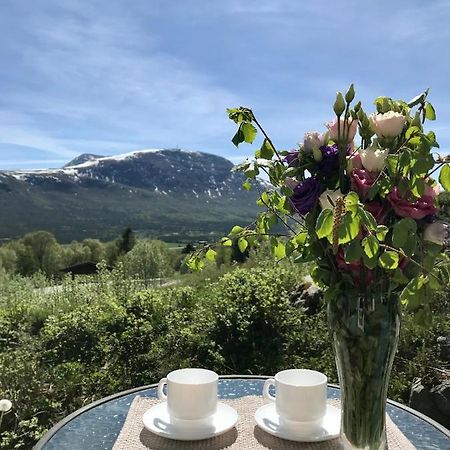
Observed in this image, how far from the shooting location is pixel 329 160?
1166mm

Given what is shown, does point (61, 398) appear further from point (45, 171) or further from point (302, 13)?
point (45, 171)

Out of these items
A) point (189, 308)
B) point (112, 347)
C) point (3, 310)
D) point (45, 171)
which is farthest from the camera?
point (45, 171)

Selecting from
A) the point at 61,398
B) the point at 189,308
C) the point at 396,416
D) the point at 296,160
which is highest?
the point at 296,160

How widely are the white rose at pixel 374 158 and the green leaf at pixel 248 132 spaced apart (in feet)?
0.83

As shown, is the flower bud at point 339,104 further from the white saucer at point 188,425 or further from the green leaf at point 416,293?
the white saucer at point 188,425

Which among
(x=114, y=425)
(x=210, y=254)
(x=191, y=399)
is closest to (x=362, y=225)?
(x=210, y=254)

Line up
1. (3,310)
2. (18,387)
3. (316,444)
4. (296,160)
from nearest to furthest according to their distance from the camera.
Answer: (296,160) → (316,444) → (18,387) → (3,310)

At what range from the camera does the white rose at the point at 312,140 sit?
1174 millimetres

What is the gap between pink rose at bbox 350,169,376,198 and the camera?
1.12 m

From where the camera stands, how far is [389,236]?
1115 mm

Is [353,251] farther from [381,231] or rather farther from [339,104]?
[339,104]

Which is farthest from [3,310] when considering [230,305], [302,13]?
[302,13]

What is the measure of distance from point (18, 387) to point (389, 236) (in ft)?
10.5

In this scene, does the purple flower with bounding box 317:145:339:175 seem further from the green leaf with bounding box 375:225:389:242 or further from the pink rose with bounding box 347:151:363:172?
Result: the green leaf with bounding box 375:225:389:242
